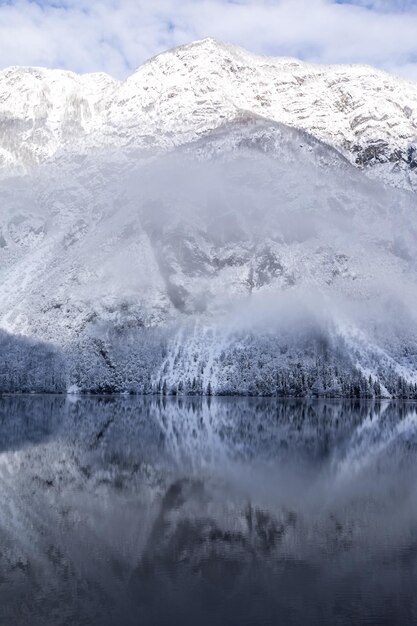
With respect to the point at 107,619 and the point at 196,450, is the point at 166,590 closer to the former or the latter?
the point at 107,619

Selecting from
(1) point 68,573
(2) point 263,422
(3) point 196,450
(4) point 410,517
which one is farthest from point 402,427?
(1) point 68,573

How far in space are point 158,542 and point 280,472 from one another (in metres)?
31.8

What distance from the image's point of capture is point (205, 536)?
44531 mm

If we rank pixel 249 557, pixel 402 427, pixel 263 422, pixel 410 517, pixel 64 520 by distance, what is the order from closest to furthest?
pixel 249 557 → pixel 64 520 → pixel 410 517 → pixel 402 427 → pixel 263 422

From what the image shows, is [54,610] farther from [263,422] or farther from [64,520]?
[263,422]

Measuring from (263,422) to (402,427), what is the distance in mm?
27990

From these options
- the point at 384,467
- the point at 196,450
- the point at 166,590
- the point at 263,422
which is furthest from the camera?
the point at 263,422

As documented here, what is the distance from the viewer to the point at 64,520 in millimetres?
47906

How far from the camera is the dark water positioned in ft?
106

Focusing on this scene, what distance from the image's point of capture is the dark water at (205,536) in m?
32.4

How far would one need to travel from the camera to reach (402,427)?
448ft

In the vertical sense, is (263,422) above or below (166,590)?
below

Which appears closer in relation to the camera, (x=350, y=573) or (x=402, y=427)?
(x=350, y=573)

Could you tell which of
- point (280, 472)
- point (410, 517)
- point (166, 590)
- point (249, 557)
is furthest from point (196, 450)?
point (166, 590)
